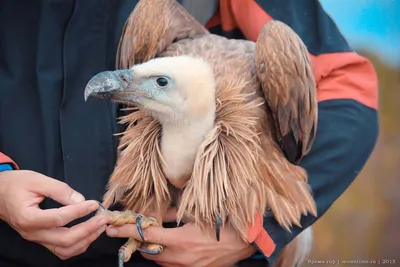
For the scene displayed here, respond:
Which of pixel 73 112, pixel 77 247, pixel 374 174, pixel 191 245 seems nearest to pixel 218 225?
pixel 191 245

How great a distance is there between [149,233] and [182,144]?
0.52 ft

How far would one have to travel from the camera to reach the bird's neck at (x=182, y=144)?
0.97m

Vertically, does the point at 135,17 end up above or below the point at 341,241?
above

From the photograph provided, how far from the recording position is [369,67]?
1224 mm

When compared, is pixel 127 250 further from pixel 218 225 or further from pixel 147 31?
pixel 147 31

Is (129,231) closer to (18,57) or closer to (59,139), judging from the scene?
(59,139)

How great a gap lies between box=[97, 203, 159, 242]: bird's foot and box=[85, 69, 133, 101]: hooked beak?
0.19 meters

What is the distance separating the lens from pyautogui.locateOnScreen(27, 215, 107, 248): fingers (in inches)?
38.6

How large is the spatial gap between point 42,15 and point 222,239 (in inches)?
19.7

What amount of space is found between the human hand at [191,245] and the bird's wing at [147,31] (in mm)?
291

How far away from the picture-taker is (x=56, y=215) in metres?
0.96

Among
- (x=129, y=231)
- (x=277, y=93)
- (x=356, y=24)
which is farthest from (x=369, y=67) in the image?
(x=129, y=231)

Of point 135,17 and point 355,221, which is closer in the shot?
point 135,17

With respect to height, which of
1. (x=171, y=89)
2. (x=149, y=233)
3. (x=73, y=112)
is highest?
(x=171, y=89)
